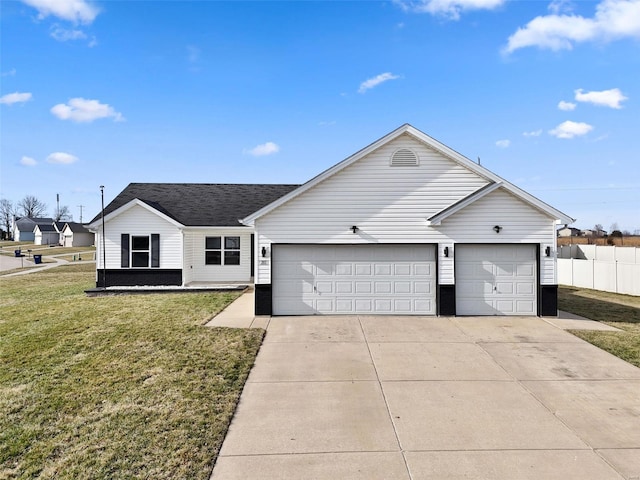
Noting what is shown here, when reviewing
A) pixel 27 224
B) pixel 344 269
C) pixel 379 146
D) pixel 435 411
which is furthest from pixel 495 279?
pixel 27 224

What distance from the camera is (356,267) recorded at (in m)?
12.1

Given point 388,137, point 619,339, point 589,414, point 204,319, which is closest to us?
point 589,414

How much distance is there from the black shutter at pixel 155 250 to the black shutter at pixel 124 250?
3.66 feet

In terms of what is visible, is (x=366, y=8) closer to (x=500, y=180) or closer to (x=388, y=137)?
(x=388, y=137)

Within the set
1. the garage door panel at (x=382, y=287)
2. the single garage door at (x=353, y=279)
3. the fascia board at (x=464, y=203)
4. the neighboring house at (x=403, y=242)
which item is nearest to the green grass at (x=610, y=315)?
the neighboring house at (x=403, y=242)

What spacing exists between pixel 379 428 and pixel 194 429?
2455 millimetres

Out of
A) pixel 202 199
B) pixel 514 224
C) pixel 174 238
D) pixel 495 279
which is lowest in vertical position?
pixel 495 279

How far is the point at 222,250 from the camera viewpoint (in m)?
18.6

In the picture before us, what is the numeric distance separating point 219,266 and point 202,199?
4088 mm

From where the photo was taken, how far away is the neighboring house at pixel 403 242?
11781 mm

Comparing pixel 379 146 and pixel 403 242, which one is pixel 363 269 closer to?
pixel 403 242

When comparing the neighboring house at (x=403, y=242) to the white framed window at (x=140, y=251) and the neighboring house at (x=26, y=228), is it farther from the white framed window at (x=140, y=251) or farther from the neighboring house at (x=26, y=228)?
the neighboring house at (x=26, y=228)

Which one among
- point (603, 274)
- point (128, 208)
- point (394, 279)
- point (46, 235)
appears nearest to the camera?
point (394, 279)

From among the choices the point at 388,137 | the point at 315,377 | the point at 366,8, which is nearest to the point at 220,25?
the point at 366,8
